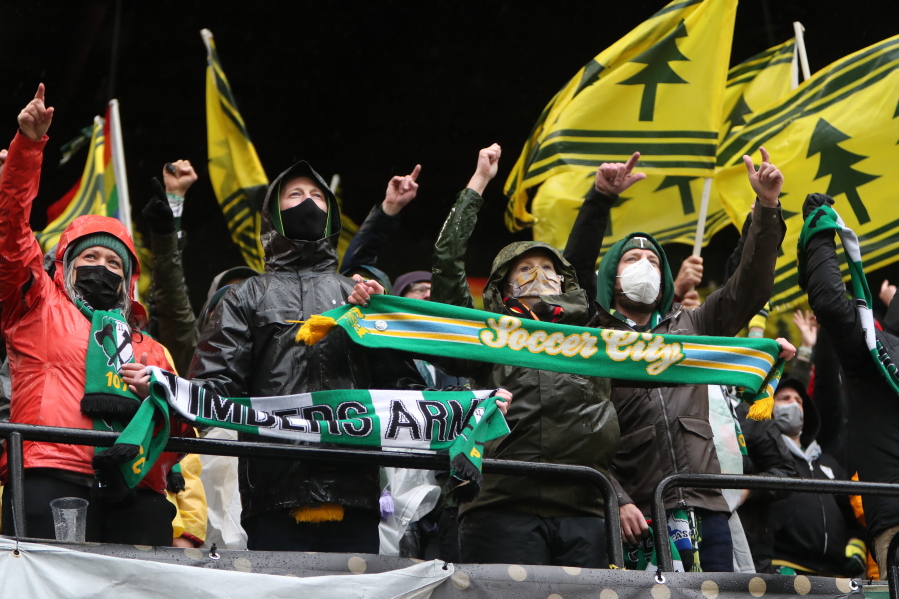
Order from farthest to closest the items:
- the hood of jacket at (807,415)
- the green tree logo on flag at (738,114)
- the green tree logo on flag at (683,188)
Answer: the green tree logo on flag at (738,114) < the green tree logo on flag at (683,188) < the hood of jacket at (807,415)

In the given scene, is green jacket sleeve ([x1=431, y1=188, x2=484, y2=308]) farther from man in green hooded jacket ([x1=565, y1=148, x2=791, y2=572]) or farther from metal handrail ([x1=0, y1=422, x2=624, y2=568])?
metal handrail ([x1=0, y1=422, x2=624, y2=568])

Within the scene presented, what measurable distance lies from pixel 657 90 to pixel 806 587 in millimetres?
3415

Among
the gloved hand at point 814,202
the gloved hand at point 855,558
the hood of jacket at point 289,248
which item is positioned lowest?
the gloved hand at point 855,558

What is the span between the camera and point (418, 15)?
1038 centimetres

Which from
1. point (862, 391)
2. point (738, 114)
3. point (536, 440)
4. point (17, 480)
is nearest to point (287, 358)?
point (536, 440)

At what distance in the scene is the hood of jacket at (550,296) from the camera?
15.8 feet

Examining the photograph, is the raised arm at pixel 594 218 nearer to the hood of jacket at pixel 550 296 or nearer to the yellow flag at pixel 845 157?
the hood of jacket at pixel 550 296

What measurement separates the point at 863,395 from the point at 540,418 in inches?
60.5

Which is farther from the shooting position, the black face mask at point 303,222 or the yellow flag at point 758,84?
the yellow flag at point 758,84

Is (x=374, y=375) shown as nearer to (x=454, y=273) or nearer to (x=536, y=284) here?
(x=454, y=273)

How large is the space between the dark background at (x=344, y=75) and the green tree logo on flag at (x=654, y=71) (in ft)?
11.5

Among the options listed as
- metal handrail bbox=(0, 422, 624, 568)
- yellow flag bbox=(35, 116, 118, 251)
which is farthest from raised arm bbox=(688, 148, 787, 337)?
yellow flag bbox=(35, 116, 118, 251)

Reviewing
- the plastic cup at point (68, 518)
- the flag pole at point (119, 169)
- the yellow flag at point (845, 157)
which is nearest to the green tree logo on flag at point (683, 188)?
the yellow flag at point (845, 157)

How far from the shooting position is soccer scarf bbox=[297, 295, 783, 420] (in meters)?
4.42
